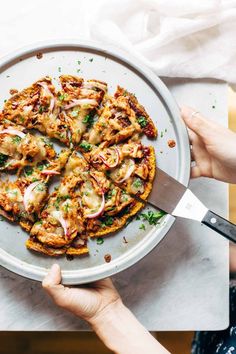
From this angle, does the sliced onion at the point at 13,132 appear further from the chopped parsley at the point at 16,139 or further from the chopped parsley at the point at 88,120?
the chopped parsley at the point at 88,120

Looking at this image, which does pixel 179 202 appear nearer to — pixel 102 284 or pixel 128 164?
pixel 128 164

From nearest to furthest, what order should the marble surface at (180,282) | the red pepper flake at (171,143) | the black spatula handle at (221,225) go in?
the black spatula handle at (221,225) < the red pepper flake at (171,143) < the marble surface at (180,282)

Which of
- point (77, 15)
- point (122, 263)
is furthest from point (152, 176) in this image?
point (77, 15)

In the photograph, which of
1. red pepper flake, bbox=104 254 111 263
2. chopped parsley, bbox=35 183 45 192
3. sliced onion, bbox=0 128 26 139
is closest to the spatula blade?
red pepper flake, bbox=104 254 111 263

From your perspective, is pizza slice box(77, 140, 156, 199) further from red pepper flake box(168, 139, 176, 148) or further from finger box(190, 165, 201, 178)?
finger box(190, 165, 201, 178)

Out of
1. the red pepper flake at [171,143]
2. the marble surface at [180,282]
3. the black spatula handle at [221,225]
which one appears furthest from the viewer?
the marble surface at [180,282]

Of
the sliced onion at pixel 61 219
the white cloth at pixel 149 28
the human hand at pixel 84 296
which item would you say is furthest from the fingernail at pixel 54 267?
the white cloth at pixel 149 28

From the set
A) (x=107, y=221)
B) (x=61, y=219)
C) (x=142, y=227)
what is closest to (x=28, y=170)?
(x=61, y=219)
